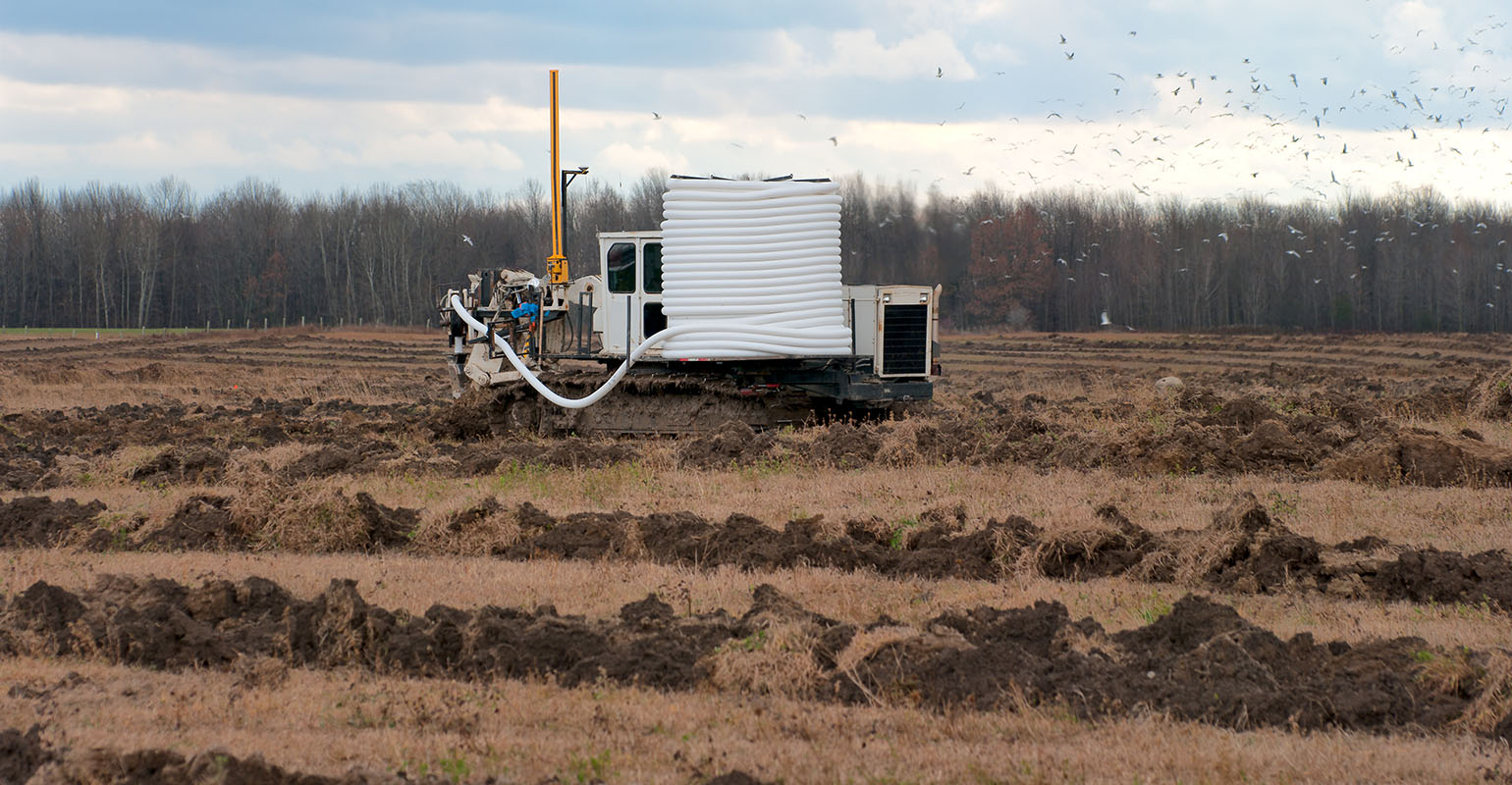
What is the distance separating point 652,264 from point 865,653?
1094 cm

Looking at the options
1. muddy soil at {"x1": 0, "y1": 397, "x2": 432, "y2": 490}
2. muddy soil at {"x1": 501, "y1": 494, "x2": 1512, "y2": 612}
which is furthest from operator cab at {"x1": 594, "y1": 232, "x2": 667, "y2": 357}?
muddy soil at {"x1": 501, "y1": 494, "x2": 1512, "y2": 612}

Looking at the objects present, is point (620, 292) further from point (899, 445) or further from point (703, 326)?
point (899, 445)

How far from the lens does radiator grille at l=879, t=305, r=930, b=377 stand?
17.3 meters

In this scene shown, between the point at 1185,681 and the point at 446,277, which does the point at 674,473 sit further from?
the point at 446,277

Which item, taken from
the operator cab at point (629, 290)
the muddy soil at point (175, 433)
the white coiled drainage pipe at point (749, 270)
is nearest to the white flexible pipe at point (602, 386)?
the white coiled drainage pipe at point (749, 270)

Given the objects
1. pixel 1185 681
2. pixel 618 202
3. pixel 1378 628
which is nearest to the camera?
pixel 1185 681

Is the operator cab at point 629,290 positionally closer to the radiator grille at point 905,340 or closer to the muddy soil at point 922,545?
the radiator grille at point 905,340

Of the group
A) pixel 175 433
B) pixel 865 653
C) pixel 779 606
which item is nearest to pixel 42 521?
pixel 779 606

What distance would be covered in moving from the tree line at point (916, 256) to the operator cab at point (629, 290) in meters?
9.77

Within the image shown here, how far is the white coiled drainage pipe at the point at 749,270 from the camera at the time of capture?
53.0 ft

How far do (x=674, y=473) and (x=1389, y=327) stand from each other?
187 ft

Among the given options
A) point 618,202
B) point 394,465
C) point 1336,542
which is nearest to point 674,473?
point 394,465

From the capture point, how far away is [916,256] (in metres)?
28.1

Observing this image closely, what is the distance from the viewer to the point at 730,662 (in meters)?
6.60
